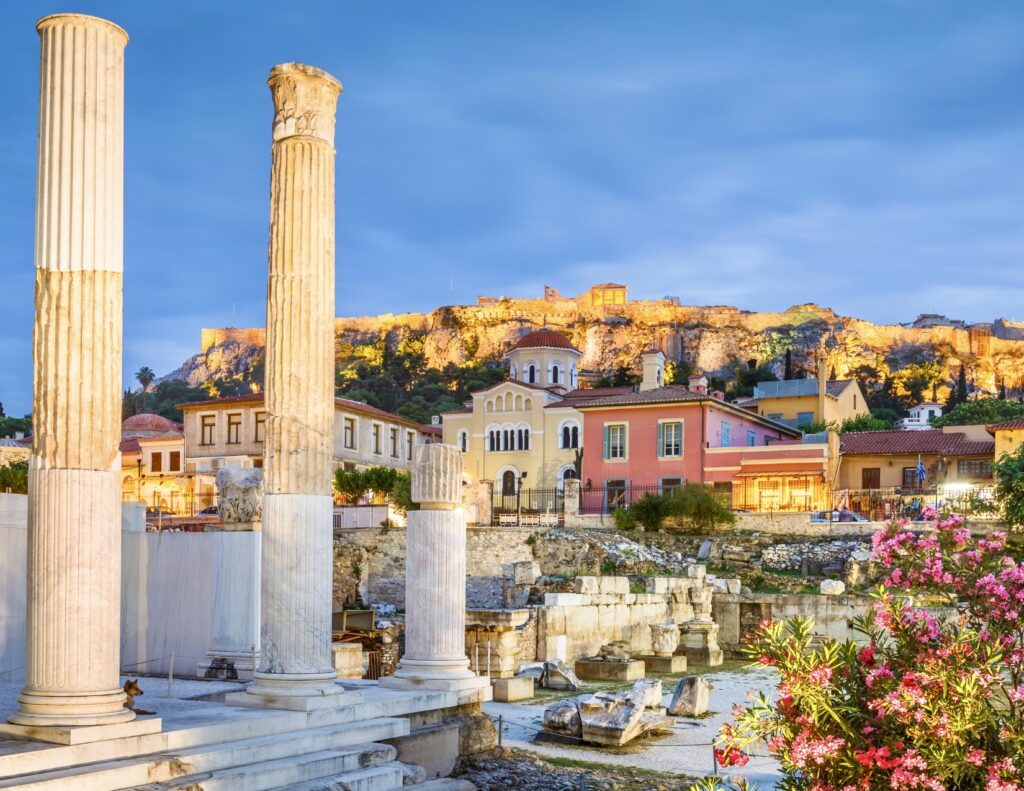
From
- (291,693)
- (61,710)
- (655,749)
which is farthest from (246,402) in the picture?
(61,710)

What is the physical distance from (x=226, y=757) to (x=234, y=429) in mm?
44025

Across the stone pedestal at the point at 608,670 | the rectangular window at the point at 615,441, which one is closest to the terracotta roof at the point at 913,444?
the rectangular window at the point at 615,441

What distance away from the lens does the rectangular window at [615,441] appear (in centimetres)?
4609

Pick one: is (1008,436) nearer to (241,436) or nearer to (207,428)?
(241,436)

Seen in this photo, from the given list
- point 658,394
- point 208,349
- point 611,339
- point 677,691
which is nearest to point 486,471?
point 658,394

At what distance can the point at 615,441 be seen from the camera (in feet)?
152

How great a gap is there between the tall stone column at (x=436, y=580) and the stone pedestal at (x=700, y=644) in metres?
13.8

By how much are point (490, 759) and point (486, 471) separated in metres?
45.2

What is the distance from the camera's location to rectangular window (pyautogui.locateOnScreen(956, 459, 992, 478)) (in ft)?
160

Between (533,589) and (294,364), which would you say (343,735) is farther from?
(533,589)

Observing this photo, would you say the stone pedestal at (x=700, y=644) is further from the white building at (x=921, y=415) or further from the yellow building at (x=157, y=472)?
the white building at (x=921, y=415)

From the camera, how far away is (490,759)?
12.1 metres

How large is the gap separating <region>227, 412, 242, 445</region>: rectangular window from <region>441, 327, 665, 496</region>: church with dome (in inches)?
398

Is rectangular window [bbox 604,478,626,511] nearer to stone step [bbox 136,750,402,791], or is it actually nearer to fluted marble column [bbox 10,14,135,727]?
stone step [bbox 136,750,402,791]
